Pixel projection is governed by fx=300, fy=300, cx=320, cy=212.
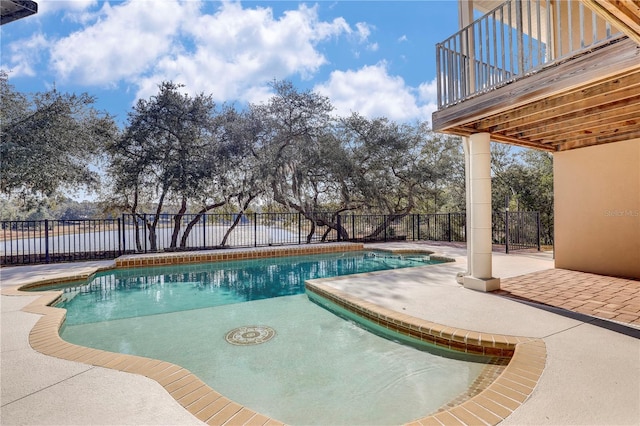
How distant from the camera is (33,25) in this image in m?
6.98

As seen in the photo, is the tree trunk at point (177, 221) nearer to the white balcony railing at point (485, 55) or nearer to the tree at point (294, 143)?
the tree at point (294, 143)

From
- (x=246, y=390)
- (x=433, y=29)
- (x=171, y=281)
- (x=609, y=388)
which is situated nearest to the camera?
(x=609, y=388)

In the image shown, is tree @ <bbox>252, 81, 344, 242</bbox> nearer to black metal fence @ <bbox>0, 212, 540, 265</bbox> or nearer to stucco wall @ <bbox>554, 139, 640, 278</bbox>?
black metal fence @ <bbox>0, 212, 540, 265</bbox>

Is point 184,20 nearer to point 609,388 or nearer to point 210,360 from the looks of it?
point 210,360

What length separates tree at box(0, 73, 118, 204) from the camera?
686 cm

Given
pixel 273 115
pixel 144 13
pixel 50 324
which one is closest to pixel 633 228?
pixel 50 324

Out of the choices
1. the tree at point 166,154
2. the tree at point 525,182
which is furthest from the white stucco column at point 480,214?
the tree at point 525,182

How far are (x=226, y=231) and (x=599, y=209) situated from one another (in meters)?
10.5

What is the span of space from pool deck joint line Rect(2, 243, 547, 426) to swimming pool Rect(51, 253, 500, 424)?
0.69ft

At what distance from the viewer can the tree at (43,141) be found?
6859 mm

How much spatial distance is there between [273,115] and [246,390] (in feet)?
29.9

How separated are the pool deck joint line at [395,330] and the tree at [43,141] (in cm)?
392

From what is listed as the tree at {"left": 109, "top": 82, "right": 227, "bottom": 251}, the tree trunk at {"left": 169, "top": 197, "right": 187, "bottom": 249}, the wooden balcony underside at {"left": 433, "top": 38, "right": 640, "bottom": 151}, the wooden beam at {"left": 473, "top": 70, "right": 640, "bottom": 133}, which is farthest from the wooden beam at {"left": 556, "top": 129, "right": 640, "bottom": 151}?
the tree trunk at {"left": 169, "top": 197, "right": 187, "bottom": 249}

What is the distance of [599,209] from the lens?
5.28 meters
